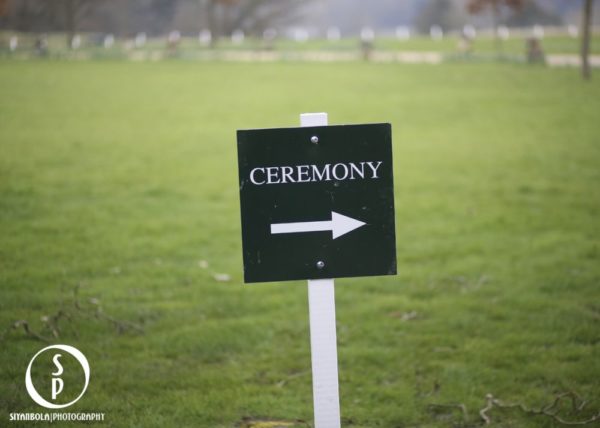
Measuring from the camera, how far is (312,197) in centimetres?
312

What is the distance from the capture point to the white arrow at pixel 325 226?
3.13 metres

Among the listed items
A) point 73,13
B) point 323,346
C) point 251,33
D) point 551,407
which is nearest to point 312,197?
point 323,346

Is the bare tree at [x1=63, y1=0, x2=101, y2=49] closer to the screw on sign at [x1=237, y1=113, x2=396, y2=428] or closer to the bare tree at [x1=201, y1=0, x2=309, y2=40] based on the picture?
the bare tree at [x1=201, y1=0, x2=309, y2=40]

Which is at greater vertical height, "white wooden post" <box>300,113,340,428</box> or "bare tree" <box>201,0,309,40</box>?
"bare tree" <box>201,0,309,40</box>

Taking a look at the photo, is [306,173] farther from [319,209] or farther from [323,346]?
[323,346]

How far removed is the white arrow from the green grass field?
4.83 ft

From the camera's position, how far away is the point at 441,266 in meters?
7.25

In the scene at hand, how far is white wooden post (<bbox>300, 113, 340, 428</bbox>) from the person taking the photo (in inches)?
125

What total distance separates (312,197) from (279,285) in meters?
3.79

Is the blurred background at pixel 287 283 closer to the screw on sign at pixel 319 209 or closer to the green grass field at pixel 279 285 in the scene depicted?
the green grass field at pixel 279 285

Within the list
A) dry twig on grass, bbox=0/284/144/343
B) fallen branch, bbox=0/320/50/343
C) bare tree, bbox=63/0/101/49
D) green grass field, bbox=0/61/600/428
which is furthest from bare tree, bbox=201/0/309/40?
fallen branch, bbox=0/320/50/343

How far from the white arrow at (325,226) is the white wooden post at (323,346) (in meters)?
0.21

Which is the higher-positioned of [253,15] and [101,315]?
[253,15]

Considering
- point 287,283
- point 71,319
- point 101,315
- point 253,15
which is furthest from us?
point 253,15
